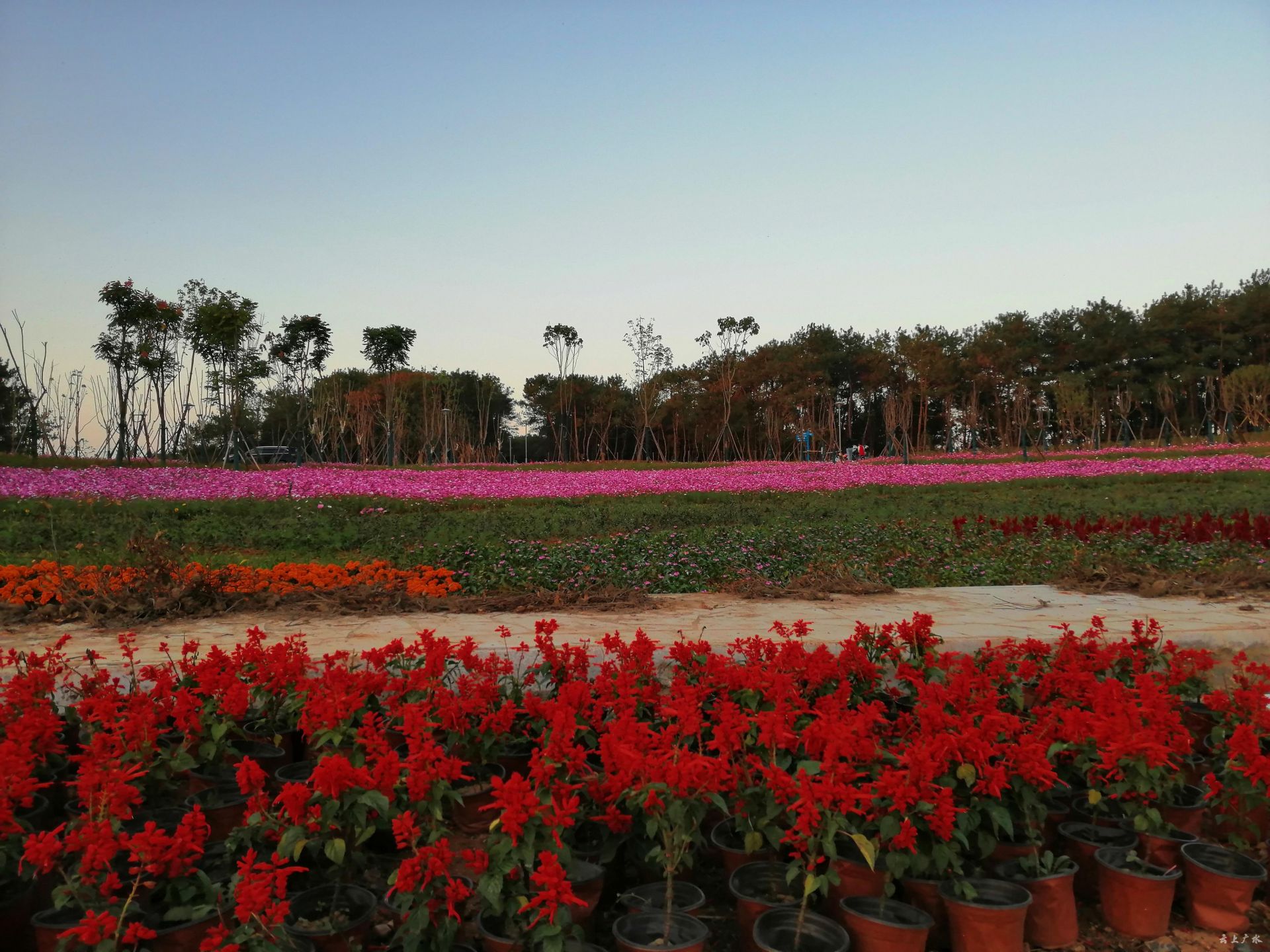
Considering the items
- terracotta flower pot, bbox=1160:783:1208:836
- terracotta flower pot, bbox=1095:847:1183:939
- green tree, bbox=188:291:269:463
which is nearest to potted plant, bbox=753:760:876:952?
terracotta flower pot, bbox=1095:847:1183:939

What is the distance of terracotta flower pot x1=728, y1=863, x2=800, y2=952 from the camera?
2119 mm

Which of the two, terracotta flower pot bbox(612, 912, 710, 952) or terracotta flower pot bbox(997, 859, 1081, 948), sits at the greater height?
terracotta flower pot bbox(612, 912, 710, 952)

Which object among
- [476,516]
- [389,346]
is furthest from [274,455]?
[476,516]

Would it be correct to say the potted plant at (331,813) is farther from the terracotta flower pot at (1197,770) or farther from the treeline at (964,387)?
the treeline at (964,387)

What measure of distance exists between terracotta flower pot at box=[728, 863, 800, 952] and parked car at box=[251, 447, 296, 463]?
33.2m

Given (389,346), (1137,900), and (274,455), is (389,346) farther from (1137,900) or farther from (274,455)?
(1137,900)

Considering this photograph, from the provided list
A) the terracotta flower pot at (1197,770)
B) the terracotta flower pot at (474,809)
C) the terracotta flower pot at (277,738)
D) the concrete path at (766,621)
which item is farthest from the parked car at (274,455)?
the terracotta flower pot at (1197,770)

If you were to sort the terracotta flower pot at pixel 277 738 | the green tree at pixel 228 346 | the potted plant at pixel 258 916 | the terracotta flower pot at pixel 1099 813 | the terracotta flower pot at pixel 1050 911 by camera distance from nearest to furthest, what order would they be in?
the potted plant at pixel 258 916
the terracotta flower pot at pixel 1050 911
the terracotta flower pot at pixel 1099 813
the terracotta flower pot at pixel 277 738
the green tree at pixel 228 346

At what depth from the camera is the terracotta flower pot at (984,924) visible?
2.03 meters

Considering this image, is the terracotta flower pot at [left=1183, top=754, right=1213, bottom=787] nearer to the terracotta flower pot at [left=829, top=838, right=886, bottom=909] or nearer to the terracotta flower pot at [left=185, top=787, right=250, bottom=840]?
the terracotta flower pot at [left=829, top=838, right=886, bottom=909]

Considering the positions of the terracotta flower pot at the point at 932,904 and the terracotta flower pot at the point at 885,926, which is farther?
the terracotta flower pot at the point at 932,904

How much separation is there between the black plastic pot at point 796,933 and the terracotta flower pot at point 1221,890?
43.0 inches

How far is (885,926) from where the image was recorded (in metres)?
1.99

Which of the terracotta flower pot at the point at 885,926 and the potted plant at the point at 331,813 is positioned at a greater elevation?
the potted plant at the point at 331,813
